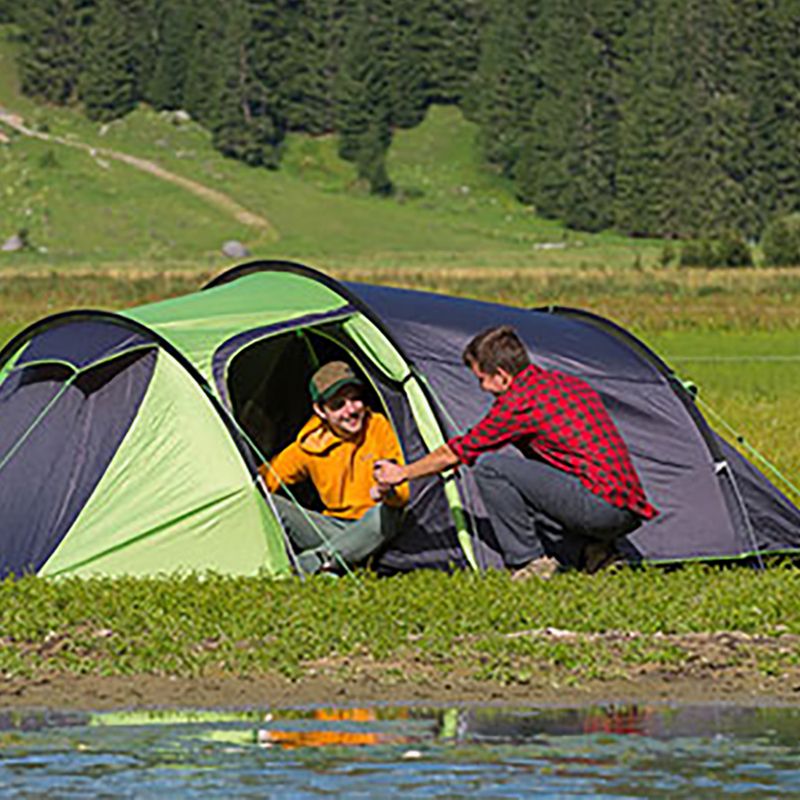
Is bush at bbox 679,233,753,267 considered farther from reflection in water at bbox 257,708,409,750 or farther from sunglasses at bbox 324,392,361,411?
reflection in water at bbox 257,708,409,750

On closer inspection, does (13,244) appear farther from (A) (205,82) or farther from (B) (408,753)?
(B) (408,753)

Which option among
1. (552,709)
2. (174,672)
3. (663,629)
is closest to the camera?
(552,709)

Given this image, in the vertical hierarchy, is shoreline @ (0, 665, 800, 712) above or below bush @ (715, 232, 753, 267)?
above

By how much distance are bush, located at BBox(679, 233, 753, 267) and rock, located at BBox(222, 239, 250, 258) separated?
4035 cm

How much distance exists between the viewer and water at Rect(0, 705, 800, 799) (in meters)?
8.88

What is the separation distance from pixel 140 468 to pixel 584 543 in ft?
8.63

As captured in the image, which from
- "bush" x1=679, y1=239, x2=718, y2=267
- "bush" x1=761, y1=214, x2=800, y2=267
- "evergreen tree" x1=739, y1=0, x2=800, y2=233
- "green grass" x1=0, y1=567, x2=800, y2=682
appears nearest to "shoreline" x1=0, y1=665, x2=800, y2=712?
"green grass" x1=0, y1=567, x2=800, y2=682

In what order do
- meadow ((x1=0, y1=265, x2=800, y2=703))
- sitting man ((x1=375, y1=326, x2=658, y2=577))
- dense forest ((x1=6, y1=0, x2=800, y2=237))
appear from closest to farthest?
1. meadow ((x1=0, y1=265, x2=800, y2=703))
2. sitting man ((x1=375, y1=326, x2=658, y2=577))
3. dense forest ((x1=6, y1=0, x2=800, y2=237))

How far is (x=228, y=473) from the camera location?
14086mm

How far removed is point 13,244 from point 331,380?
465ft

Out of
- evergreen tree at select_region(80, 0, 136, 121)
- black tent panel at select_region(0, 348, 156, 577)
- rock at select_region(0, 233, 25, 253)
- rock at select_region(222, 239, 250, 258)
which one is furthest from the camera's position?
evergreen tree at select_region(80, 0, 136, 121)

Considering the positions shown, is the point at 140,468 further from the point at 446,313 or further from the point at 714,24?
the point at 714,24

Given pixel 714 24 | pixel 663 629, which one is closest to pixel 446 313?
pixel 663 629

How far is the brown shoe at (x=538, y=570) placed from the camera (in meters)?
13.8
